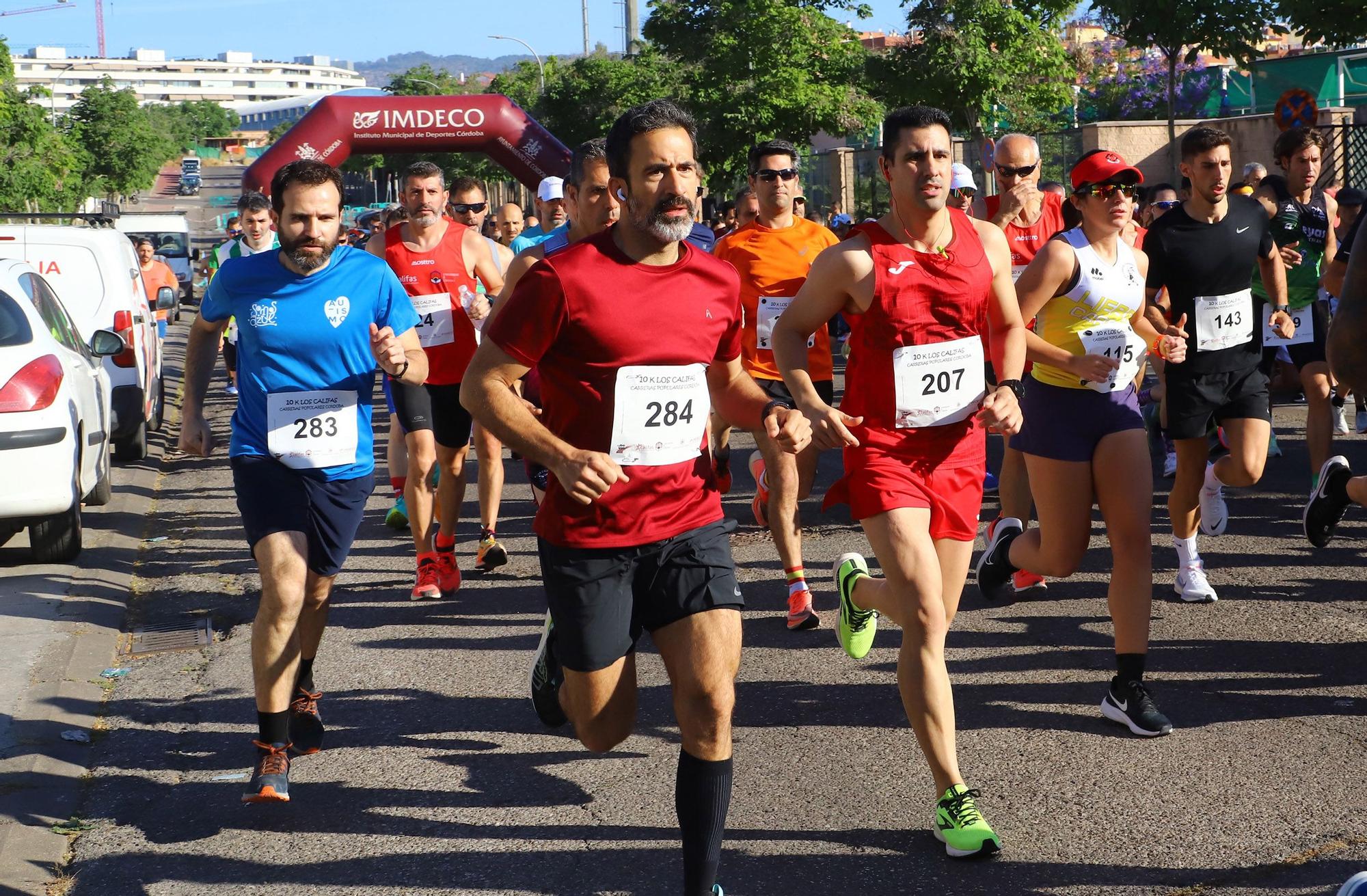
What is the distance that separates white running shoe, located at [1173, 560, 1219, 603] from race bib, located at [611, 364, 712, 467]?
3.92 meters

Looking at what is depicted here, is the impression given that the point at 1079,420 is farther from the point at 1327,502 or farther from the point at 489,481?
the point at 489,481

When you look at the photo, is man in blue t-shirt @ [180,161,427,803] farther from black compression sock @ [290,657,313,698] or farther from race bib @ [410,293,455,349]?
race bib @ [410,293,455,349]

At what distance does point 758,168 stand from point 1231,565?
10.3 ft

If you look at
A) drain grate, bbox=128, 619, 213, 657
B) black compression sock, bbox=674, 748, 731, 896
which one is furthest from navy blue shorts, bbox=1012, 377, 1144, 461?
drain grate, bbox=128, 619, 213, 657

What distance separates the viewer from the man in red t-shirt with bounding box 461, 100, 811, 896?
3822 millimetres

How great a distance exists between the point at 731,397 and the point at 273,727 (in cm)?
198

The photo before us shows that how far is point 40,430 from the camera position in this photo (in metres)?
8.76

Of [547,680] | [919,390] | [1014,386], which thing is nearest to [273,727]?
[547,680]

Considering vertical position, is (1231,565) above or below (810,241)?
below

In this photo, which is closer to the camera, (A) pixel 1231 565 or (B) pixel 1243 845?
(B) pixel 1243 845

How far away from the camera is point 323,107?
25.2 m

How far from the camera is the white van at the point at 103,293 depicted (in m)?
12.9

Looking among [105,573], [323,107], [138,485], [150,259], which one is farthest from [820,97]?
[105,573]

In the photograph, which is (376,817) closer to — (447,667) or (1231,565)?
(447,667)
